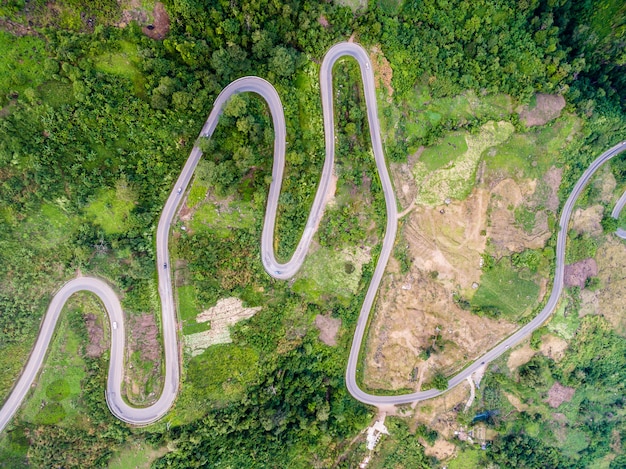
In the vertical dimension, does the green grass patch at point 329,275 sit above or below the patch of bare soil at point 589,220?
above

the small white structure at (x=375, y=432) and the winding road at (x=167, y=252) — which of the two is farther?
the small white structure at (x=375, y=432)

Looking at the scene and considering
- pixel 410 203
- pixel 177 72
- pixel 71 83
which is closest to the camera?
pixel 71 83

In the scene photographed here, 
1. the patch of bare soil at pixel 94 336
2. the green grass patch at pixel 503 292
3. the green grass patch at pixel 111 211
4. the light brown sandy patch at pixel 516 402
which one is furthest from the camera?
the light brown sandy patch at pixel 516 402

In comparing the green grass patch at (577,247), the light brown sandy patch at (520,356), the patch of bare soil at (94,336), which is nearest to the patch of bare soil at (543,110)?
the green grass patch at (577,247)

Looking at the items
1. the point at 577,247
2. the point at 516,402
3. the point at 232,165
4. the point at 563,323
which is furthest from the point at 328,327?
the point at 577,247

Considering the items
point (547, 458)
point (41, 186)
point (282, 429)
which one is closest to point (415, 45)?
point (41, 186)

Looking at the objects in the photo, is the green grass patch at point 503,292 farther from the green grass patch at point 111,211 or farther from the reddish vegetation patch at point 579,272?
the green grass patch at point 111,211

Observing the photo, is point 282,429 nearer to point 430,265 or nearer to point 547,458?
point 430,265
